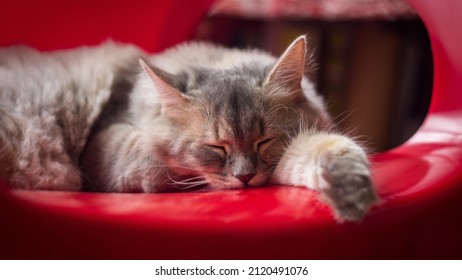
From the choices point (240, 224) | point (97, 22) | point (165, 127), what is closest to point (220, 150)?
point (165, 127)

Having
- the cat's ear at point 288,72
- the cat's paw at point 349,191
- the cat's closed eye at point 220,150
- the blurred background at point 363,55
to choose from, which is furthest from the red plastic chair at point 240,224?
the blurred background at point 363,55

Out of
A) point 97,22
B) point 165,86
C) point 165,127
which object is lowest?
point 165,127

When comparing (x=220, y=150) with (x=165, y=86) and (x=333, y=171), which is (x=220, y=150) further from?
(x=333, y=171)

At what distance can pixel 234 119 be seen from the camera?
125 centimetres

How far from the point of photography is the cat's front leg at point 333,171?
36.6 inches

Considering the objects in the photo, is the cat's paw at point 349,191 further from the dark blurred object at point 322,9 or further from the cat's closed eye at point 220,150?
the dark blurred object at point 322,9

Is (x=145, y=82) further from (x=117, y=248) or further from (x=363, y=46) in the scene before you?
(x=363, y=46)

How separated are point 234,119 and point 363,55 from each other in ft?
6.48

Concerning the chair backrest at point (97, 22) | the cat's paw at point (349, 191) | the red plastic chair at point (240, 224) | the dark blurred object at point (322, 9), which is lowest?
the red plastic chair at point (240, 224)

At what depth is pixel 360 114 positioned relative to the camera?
2.98 m

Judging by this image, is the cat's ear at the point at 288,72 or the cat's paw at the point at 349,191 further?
the cat's ear at the point at 288,72

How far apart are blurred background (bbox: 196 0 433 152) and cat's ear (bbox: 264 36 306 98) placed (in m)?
1.50

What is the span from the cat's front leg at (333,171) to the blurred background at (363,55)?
1644 mm

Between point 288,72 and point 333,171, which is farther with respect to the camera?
point 288,72
